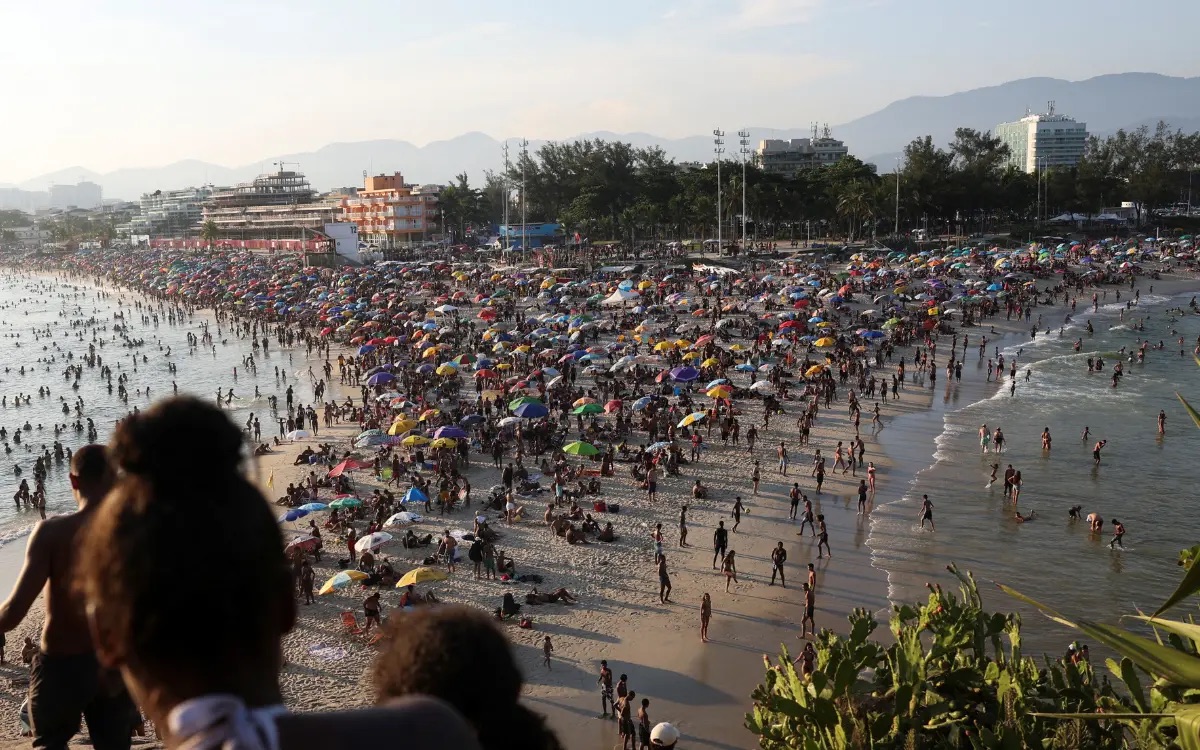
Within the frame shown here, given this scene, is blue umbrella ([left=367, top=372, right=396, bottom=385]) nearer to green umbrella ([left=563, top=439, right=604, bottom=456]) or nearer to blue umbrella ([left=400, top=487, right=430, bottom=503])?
green umbrella ([left=563, top=439, right=604, bottom=456])

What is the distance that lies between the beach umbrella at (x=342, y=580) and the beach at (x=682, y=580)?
43 centimetres

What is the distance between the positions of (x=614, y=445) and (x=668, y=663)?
1104cm

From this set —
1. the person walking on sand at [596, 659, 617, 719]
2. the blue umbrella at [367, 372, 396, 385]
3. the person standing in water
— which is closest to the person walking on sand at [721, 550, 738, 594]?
the person walking on sand at [596, 659, 617, 719]

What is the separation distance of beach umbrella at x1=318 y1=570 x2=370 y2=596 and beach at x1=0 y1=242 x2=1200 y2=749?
0.43 m

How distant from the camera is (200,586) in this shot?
121cm

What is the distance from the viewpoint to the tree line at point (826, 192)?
239 ft

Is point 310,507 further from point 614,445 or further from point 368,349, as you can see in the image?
point 368,349

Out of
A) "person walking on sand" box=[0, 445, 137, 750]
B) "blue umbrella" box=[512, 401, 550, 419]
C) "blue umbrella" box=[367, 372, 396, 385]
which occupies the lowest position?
"blue umbrella" box=[512, 401, 550, 419]

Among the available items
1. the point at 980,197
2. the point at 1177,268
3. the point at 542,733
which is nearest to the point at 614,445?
the point at 542,733

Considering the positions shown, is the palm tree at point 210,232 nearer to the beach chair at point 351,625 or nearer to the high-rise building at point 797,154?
the high-rise building at point 797,154

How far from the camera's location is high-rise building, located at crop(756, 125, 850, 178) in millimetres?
121125

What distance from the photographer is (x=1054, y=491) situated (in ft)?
66.5

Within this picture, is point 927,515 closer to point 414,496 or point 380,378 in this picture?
point 414,496

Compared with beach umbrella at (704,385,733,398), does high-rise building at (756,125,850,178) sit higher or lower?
higher
